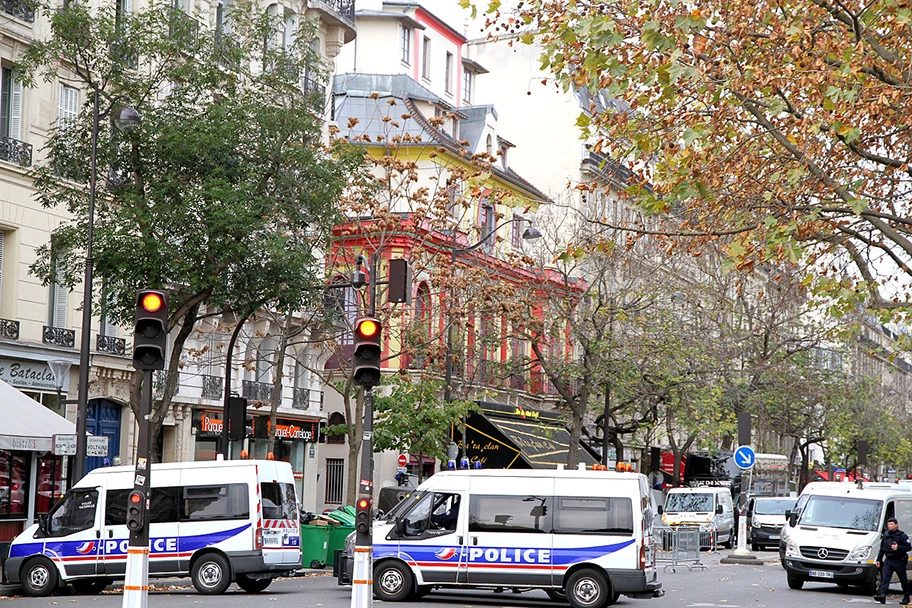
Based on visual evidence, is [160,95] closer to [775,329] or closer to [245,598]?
[245,598]

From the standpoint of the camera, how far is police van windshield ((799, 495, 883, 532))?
2586 centimetres

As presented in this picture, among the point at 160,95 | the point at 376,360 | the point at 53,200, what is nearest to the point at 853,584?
the point at 376,360

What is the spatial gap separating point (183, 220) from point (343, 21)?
65.2 ft

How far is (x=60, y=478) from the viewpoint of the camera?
31031mm

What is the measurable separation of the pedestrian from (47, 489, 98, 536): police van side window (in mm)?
13430

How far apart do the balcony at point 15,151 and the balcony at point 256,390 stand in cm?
1196

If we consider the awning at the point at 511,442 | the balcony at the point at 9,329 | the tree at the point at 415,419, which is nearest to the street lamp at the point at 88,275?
the balcony at the point at 9,329

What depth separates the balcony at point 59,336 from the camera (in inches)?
1158

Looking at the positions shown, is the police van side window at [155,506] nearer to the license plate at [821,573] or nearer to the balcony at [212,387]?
the license plate at [821,573]

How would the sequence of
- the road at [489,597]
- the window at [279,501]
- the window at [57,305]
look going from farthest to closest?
the window at [57,305], the window at [279,501], the road at [489,597]

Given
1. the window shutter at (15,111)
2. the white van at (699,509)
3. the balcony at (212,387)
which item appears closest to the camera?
the window shutter at (15,111)

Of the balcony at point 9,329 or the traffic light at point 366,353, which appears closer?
the traffic light at point 366,353

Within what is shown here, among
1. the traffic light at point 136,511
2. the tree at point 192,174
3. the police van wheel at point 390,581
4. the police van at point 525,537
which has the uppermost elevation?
the tree at point 192,174

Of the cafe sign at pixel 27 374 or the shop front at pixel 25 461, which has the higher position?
the cafe sign at pixel 27 374
